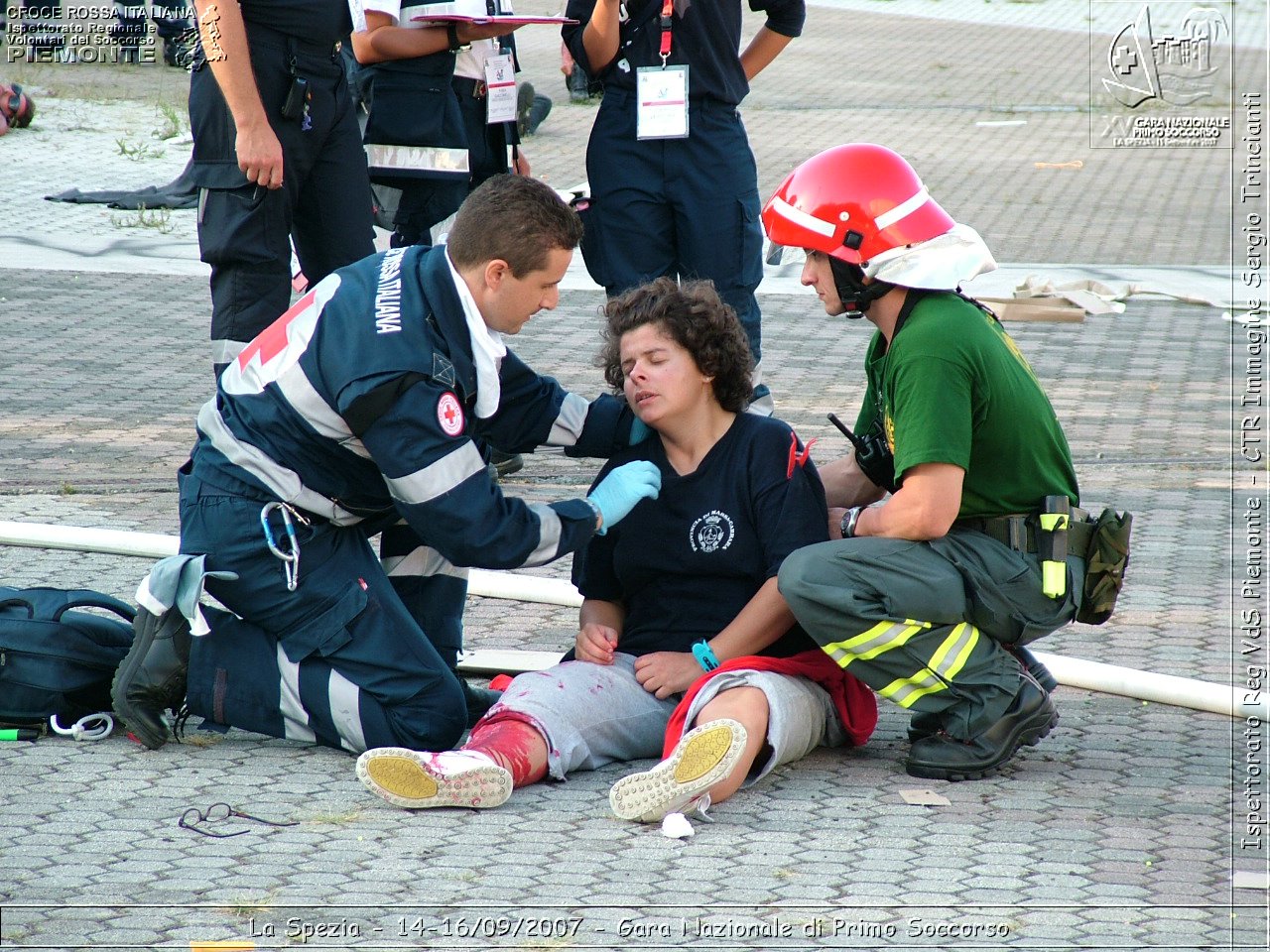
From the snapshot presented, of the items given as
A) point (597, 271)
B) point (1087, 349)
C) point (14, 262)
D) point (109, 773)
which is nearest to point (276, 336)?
point (109, 773)

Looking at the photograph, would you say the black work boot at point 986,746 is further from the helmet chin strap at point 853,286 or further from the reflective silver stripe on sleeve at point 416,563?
the reflective silver stripe on sleeve at point 416,563

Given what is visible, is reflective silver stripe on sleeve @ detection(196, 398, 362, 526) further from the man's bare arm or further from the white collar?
the man's bare arm

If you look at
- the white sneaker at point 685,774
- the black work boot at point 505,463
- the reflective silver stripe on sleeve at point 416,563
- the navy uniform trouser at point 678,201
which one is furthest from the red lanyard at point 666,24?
the white sneaker at point 685,774

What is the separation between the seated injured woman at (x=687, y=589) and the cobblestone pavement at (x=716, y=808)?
12 cm

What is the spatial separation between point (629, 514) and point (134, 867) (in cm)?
137

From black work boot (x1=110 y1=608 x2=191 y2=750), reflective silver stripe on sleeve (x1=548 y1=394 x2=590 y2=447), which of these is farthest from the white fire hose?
black work boot (x1=110 y1=608 x2=191 y2=750)

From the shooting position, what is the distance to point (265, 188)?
188 inches

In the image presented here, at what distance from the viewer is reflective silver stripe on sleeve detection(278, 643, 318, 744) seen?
359 centimetres

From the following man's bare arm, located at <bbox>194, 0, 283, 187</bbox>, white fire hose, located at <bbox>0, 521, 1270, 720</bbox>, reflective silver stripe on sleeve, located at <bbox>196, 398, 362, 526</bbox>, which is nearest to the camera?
reflective silver stripe on sleeve, located at <bbox>196, 398, 362, 526</bbox>

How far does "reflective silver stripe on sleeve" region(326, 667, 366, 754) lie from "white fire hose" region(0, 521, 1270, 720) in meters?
0.65

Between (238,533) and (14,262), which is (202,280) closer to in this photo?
(14,262)

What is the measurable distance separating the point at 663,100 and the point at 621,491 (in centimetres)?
224

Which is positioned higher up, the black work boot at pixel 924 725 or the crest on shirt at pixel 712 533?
the crest on shirt at pixel 712 533

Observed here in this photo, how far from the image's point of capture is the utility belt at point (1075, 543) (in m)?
3.48
